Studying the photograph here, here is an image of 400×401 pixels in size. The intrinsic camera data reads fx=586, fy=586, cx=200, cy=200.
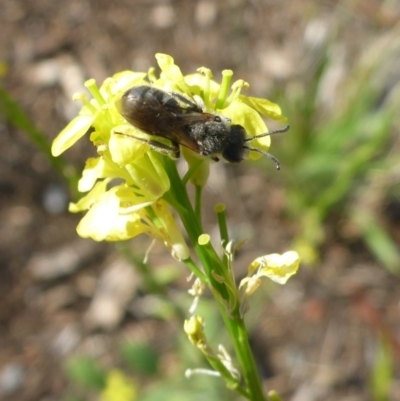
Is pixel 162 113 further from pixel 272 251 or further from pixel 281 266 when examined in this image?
pixel 272 251

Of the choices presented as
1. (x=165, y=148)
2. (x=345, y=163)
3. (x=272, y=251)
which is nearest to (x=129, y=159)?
(x=165, y=148)

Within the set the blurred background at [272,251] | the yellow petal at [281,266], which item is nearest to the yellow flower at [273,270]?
the yellow petal at [281,266]

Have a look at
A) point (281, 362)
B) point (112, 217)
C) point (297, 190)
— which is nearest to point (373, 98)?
point (297, 190)

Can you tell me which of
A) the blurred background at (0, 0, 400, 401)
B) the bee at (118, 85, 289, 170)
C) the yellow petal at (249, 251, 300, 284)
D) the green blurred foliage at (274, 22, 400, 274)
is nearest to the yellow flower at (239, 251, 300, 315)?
the yellow petal at (249, 251, 300, 284)

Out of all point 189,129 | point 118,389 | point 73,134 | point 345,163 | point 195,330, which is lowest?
point 118,389

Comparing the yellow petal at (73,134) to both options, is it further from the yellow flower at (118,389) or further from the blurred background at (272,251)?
the yellow flower at (118,389)
